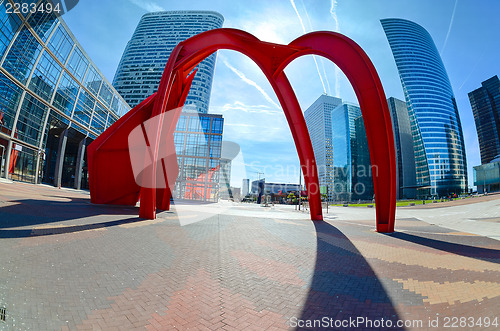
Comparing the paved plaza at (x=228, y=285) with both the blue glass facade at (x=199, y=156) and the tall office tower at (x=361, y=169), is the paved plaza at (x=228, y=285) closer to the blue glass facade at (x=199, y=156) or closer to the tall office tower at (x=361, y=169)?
the blue glass facade at (x=199, y=156)

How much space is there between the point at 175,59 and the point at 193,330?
12.2 m

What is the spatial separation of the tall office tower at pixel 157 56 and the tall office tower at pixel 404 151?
8372 cm

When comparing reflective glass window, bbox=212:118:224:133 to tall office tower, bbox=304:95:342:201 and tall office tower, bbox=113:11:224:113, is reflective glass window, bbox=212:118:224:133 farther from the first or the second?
tall office tower, bbox=304:95:342:201

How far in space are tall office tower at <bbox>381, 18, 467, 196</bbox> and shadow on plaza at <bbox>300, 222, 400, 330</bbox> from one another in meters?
99.0

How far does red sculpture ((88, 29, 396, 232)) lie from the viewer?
9.19 metres

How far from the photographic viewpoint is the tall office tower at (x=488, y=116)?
98250 mm

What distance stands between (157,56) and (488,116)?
6307 inches

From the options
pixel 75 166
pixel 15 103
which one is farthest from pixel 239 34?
pixel 75 166

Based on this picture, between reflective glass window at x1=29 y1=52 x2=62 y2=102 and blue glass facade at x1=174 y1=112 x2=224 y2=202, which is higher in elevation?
reflective glass window at x1=29 y1=52 x2=62 y2=102

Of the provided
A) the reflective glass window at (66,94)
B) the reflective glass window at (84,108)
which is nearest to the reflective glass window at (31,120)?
the reflective glass window at (66,94)

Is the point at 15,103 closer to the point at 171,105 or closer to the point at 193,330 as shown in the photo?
the point at 171,105

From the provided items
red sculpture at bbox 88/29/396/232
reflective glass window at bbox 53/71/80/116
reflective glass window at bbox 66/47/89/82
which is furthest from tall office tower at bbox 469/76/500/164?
reflective glass window at bbox 53/71/80/116

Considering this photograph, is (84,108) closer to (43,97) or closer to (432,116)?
(43,97)

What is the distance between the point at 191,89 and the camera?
76.1 metres
